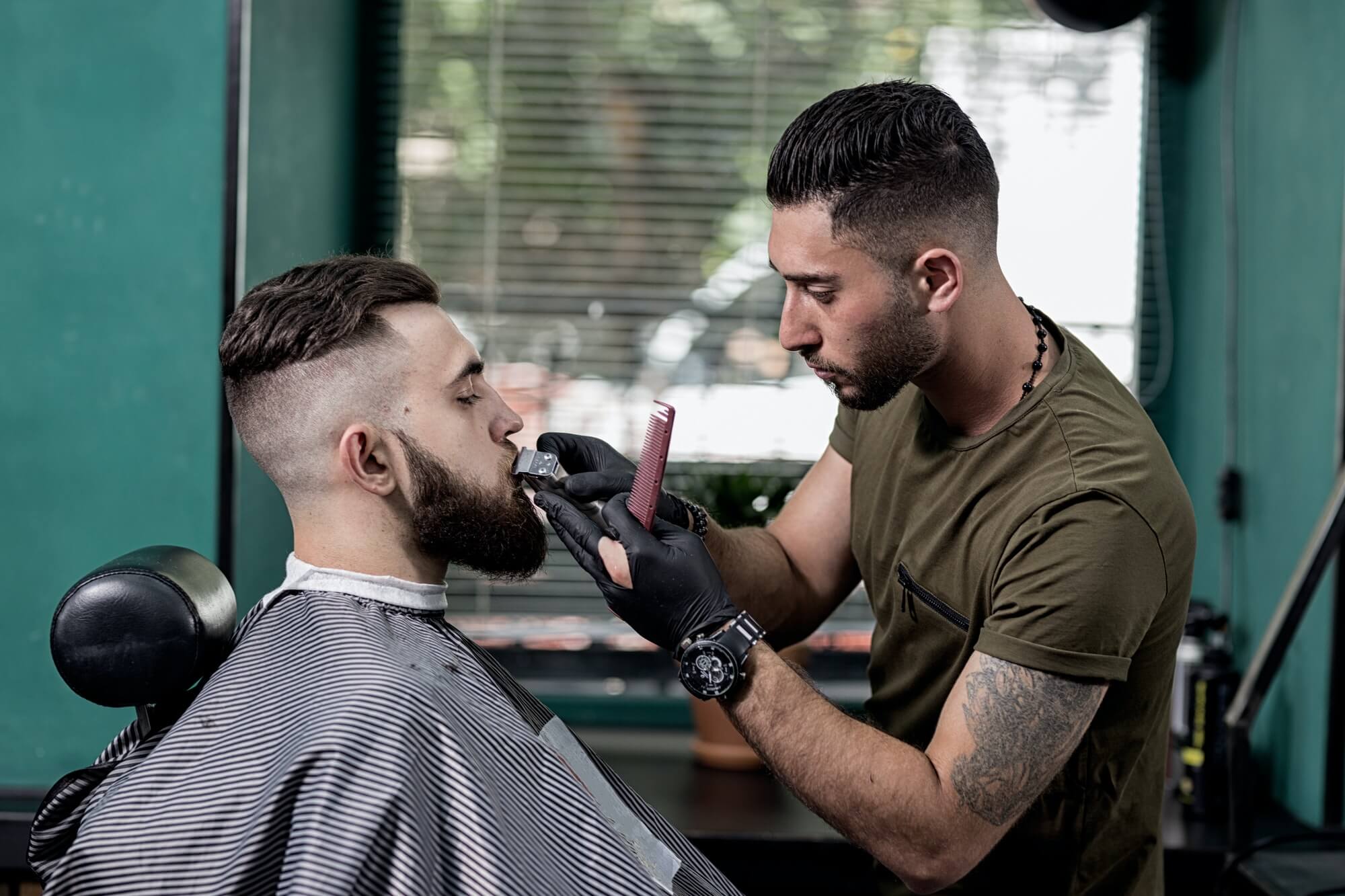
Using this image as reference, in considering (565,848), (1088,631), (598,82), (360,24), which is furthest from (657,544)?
(360,24)

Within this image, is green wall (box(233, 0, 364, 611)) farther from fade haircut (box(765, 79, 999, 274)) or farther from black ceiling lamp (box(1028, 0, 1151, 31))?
black ceiling lamp (box(1028, 0, 1151, 31))

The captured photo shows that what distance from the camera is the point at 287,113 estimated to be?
244 cm

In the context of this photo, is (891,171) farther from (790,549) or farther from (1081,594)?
(790,549)

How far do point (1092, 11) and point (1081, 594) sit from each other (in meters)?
1.52

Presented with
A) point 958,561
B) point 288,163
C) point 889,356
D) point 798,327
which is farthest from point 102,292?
point 958,561

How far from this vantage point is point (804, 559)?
192 cm

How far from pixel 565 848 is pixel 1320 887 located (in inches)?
47.6

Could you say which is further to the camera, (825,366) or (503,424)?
(503,424)

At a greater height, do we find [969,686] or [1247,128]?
[1247,128]

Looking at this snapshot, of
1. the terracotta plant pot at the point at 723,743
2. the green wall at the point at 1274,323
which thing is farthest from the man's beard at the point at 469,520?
the green wall at the point at 1274,323

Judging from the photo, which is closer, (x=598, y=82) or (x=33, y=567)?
(x=33, y=567)

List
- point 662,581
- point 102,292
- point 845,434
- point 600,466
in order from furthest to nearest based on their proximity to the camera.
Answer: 1. point 102,292
2. point 845,434
3. point 600,466
4. point 662,581

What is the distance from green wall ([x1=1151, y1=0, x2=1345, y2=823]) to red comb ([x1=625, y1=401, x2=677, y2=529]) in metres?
1.36

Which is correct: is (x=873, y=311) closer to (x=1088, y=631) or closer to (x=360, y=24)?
(x=1088, y=631)
